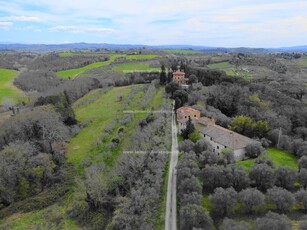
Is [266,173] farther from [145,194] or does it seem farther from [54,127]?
[54,127]

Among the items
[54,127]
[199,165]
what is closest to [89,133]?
[54,127]

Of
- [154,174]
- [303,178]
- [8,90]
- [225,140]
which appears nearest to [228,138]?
[225,140]

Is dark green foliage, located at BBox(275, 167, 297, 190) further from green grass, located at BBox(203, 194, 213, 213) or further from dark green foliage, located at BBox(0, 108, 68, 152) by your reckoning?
dark green foliage, located at BBox(0, 108, 68, 152)

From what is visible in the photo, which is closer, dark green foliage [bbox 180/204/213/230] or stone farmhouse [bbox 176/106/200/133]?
dark green foliage [bbox 180/204/213/230]

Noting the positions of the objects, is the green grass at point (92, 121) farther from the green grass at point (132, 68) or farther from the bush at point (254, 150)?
the bush at point (254, 150)

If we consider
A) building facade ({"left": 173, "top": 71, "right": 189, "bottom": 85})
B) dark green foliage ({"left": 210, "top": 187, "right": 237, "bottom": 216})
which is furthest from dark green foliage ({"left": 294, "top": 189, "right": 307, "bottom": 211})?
building facade ({"left": 173, "top": 71, "right": 189, "bottom": 85})

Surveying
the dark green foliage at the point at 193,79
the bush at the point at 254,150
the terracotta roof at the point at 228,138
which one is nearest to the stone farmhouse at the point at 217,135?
the terracotta roof at the point at 228,138
